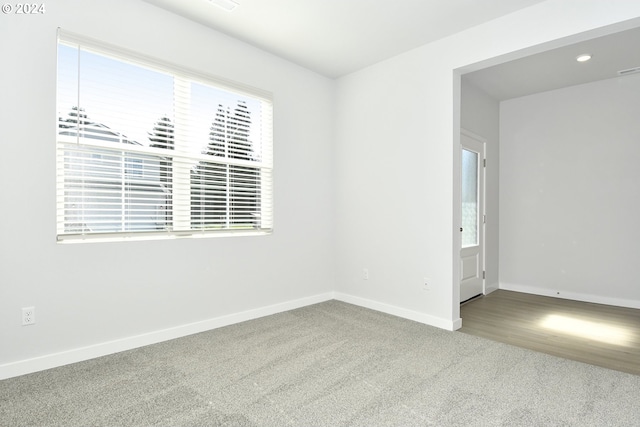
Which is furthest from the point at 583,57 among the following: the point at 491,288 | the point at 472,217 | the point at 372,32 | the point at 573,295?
the point at 491,288

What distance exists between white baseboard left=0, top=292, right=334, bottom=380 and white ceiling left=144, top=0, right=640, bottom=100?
2832 millimetres

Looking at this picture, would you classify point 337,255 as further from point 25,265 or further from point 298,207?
point 25,265

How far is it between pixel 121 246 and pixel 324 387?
194 cm

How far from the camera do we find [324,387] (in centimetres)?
228

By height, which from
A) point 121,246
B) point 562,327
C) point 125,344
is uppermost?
point 121,246

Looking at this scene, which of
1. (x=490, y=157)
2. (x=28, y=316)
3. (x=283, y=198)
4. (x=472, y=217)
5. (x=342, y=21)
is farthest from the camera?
(x=490, y=157)

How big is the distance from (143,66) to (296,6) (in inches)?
55.4

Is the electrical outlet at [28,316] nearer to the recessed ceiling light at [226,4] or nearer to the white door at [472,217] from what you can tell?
the recessed ceiling light at [226,4]

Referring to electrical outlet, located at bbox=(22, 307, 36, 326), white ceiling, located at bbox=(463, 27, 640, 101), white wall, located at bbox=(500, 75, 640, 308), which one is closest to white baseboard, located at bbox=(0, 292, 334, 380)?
electrical outlet, located at bbox=(22, 307, 36, 326)

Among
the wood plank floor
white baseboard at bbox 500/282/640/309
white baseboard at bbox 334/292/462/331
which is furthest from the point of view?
white baseboard at bbox 500/282/640/309

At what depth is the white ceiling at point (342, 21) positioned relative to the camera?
2945 mm

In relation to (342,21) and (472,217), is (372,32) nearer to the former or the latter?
(342,21)

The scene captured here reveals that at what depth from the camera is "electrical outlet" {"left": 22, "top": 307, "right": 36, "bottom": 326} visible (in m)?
2.41

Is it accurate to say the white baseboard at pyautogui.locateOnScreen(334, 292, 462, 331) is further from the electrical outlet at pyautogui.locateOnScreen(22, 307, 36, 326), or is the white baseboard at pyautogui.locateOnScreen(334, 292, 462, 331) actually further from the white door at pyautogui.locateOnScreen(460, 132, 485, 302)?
the electrical outlet at pyautogui.locateOnScreen(22, 307, 36, 326)
